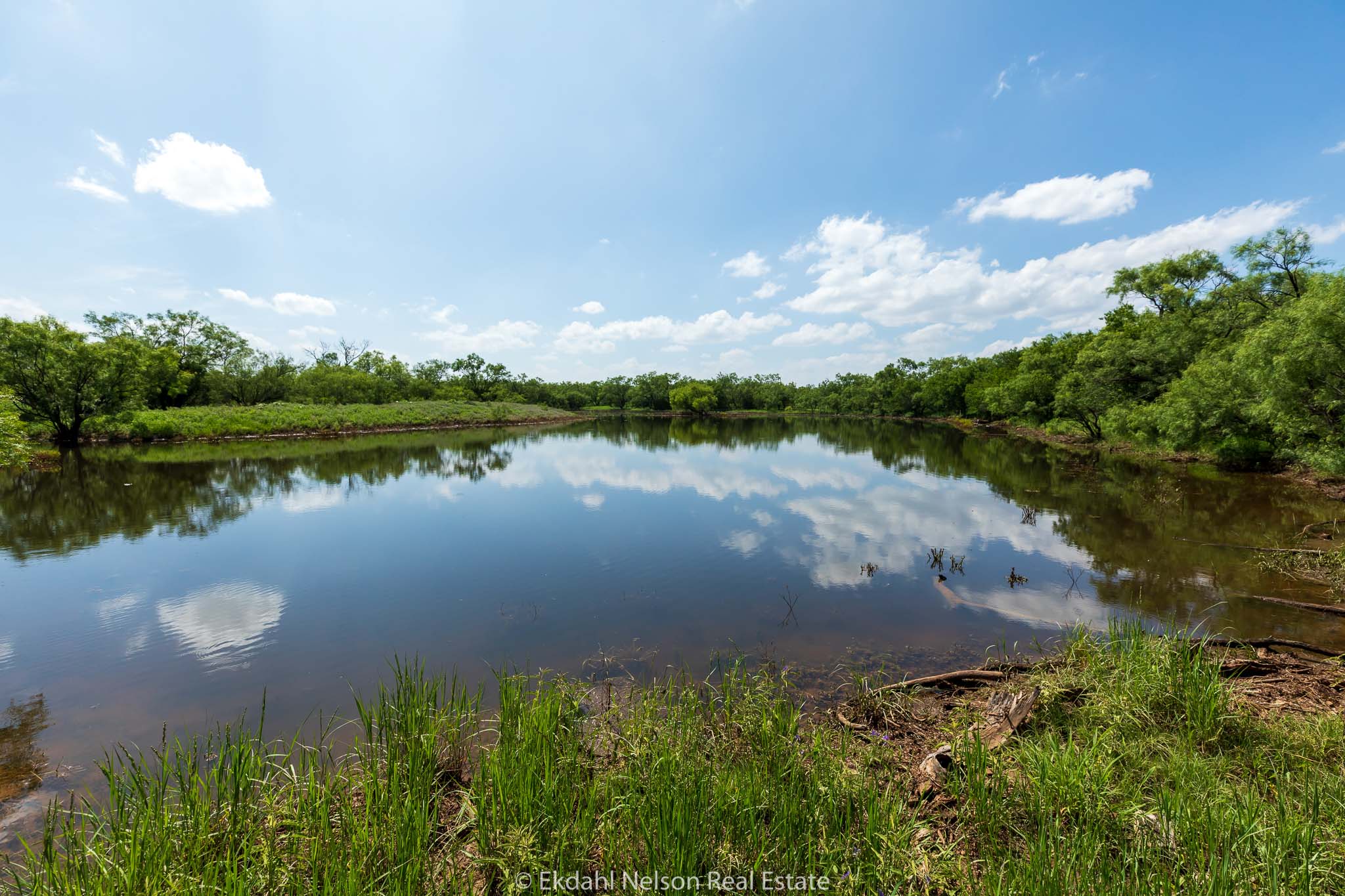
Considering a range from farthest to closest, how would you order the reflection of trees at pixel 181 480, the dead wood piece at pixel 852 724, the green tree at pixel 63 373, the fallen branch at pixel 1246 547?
the green tree at pixel 63 373, the reflection of trees at pixel 181 480, the fallen branch at pixel 1246 547, the dead wood piece at pixel 852 724

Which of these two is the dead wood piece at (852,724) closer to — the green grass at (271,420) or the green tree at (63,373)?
Answer: the green tree at (63,373)

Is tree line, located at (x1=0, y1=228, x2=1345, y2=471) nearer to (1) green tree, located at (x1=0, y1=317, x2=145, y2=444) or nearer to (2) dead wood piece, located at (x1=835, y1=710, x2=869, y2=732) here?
(1) green tree, located at (x1=0, y1=317, x2=145, y2=444)

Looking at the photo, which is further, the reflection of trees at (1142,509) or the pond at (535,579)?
the reflection of trees at (1142,509)

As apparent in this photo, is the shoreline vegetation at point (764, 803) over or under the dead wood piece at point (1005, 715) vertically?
over

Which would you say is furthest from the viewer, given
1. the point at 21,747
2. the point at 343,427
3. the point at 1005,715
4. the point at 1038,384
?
the point at 1038,384

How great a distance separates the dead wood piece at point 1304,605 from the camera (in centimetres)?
697

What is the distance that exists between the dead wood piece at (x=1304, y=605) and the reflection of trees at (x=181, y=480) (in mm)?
21843

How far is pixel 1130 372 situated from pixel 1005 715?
3798 cm

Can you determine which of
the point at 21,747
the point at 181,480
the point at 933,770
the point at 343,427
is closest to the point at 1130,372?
the point at 933,770

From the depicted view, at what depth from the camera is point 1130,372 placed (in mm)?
30672

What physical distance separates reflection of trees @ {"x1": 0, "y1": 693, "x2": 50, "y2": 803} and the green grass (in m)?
39.0

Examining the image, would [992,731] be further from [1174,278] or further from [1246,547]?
[1174,278]

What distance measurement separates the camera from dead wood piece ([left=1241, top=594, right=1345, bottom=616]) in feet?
22.9

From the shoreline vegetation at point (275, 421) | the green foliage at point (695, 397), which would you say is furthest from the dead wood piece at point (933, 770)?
the green foliage at point (695, 397)
